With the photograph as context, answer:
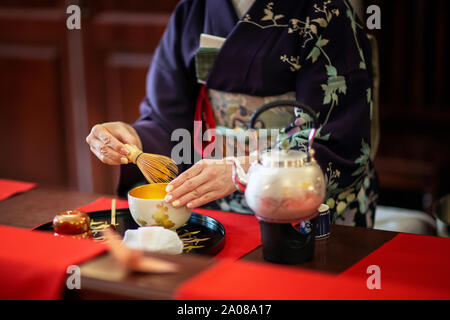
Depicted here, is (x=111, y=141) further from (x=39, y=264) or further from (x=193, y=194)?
(x=39, y=264)

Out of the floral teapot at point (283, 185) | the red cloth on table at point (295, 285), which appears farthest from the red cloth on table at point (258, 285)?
the floral teapot at point (283, 185)

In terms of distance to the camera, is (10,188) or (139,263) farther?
(10,188)

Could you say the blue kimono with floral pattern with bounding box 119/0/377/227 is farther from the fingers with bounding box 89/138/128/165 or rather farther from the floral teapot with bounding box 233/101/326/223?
the floral teapot with bounding box 233/101/326/223

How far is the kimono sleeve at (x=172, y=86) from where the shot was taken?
5.59ft

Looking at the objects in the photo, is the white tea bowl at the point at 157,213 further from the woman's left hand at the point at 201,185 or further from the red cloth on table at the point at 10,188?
the red cloth on table at the point at 10,188

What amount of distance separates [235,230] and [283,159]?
0.32 meters

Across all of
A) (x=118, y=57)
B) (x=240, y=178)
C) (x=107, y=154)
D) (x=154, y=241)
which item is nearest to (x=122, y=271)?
(x=154, y=241)

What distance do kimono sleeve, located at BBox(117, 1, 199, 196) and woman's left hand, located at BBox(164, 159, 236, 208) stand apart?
38 centimetres

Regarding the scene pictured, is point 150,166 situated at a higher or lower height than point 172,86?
lower

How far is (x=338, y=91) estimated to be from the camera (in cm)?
144

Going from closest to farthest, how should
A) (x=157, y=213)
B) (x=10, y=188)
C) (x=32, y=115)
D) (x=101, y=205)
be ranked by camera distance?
1. (x=157, y=213)
2. (x=101, y=205)
3. (x=10, y=188)
4. (x=32, y=115)

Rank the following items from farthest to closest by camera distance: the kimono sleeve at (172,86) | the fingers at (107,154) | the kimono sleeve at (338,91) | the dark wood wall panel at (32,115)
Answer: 1. the dark wood wall panel at (32,115)
2. the kimono sleeve at (172,86)
3. the kimono sleeve at (338,91)
4. the fingers at (107,154)

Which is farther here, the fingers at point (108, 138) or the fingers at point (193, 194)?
the fingers at point (108, 138)

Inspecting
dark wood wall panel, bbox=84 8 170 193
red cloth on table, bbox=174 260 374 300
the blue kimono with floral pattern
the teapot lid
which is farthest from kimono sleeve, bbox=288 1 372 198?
dark wood wall panel, bbox=84 8 170 193
